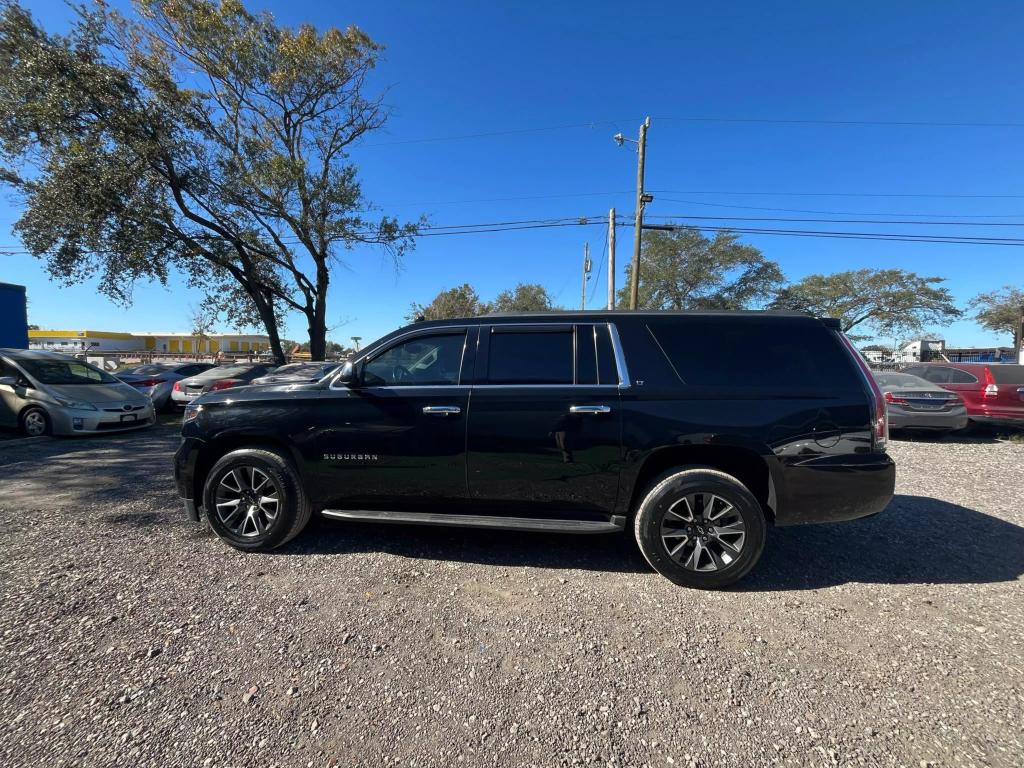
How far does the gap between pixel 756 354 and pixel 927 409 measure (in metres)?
7.72

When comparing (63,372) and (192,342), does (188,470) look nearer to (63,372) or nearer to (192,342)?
(63,372)

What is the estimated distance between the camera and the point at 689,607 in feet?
9.20

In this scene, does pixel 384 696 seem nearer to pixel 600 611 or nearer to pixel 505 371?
pixel 600 611

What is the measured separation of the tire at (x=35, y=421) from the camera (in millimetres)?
7789

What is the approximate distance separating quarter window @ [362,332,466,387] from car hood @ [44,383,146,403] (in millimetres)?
7907

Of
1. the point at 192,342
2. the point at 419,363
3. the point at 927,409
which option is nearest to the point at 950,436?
the point at 927,409

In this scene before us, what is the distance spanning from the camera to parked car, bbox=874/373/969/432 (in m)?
8.12

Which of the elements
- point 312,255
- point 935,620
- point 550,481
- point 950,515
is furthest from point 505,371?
point 312,255

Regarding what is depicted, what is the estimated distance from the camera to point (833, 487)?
3010 mm

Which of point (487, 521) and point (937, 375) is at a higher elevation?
point (937, 375)

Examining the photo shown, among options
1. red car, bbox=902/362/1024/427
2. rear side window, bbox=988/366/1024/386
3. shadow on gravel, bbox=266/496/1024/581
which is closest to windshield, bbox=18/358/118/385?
shadow on gravel, bbox=266/496/1024/581

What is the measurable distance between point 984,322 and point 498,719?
57.1 m

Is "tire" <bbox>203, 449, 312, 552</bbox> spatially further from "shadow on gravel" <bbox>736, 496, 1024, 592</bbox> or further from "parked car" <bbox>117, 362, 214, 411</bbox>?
"parked car" <bbox>117, 362, 214, 411</bbox>

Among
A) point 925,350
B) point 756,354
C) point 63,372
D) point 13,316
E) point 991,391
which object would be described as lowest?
point 991,391
